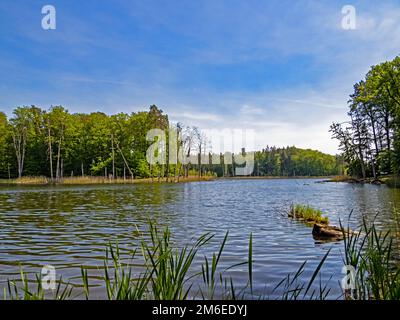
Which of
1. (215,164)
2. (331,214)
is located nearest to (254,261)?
(331,214)

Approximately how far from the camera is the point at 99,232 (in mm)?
11422

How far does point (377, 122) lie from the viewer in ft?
141

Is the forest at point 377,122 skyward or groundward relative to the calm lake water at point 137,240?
skyward

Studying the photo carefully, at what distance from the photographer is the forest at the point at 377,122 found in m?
29.5

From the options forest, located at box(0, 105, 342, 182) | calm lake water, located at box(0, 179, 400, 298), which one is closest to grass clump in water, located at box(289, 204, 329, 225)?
calm lake water, located at box(0, 179, 400, 298)

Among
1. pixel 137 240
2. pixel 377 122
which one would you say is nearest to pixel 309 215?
pixel 137 240

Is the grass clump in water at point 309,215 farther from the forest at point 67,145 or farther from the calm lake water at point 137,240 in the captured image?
the forest at point 67,145

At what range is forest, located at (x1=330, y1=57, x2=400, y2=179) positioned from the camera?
29547mm

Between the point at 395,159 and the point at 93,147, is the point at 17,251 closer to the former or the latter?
the point at 395,159

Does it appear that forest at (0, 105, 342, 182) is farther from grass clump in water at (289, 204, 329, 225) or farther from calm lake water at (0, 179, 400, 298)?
grass clump in water at (289, 204, 329, 225)

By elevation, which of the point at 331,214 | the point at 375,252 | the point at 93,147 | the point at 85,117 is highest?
the point at 85,117

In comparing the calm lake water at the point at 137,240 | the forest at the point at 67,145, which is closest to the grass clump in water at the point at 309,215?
the calm lake water at the point at 137,240
